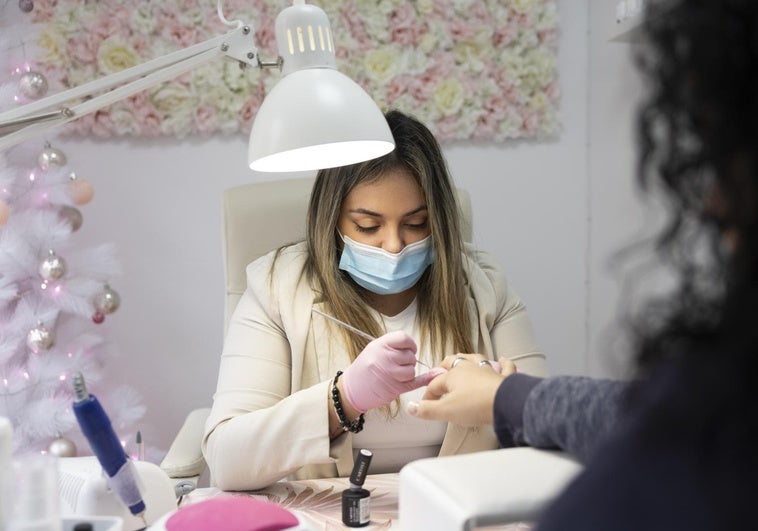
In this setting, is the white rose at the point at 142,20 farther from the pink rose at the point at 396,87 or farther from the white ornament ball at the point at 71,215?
the pink rose at the point at 396,87

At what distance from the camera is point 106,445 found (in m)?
0.80

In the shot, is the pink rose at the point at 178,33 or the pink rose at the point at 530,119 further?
the pink rose at the point at 530,119

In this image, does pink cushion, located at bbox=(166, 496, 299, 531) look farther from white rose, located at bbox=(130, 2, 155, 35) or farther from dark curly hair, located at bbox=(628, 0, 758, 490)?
white rose, located at bbox=(130, 2, 155, 35)

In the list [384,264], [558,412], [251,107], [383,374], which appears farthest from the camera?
[251,107]

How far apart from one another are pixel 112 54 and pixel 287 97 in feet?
4.72

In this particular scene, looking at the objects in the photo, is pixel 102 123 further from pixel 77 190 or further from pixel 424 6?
pixel 424 6

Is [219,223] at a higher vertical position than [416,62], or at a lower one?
lower

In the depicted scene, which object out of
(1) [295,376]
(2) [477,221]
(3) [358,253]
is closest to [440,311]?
(3) [358,253]

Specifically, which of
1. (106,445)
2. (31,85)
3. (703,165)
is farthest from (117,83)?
(31,85)

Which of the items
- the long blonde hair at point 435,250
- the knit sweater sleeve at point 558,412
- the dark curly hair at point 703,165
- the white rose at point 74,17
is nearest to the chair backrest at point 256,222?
the long blonde hair at point 435,250

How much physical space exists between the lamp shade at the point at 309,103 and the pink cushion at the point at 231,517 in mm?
508

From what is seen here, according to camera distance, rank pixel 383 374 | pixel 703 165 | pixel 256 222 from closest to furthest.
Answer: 1. pixel 703 165
2. pixel 383 374
3. pixel 256 222

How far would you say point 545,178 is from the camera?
8.64ft

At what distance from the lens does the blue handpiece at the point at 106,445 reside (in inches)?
30.3
